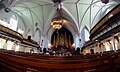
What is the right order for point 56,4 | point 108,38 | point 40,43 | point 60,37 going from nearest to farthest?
point 108,38
point 56,4
point 40,43
point 60,37

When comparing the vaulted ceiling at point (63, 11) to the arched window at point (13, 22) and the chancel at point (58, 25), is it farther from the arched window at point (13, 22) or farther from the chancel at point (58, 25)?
the arched window at point (13, 22)

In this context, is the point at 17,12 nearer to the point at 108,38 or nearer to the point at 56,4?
the point at 56,4

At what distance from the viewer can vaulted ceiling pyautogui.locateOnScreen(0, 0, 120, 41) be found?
61.6ft

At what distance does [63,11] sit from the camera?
2147 centimetres

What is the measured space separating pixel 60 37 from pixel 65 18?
5.73 m

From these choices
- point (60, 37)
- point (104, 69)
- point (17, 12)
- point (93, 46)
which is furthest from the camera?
point (60, 37)

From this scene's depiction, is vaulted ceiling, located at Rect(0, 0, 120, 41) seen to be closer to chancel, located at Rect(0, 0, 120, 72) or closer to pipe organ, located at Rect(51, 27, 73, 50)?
chancel, located at Rect(0, 0, 120, 72)

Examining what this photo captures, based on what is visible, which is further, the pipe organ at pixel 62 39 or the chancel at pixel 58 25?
the pipe organ at pixel 62 39

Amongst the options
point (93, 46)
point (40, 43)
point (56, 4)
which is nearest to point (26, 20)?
point (40, 43)

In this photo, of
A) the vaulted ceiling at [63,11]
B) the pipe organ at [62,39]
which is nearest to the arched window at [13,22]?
the vaulted ceiling at [63,11]

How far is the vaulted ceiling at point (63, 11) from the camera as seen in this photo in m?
18.8

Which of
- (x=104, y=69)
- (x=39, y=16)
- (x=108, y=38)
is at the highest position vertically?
(x=39, y=16)

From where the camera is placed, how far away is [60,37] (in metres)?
28.0

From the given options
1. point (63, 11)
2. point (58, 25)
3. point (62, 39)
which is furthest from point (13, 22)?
point (62, 39)
